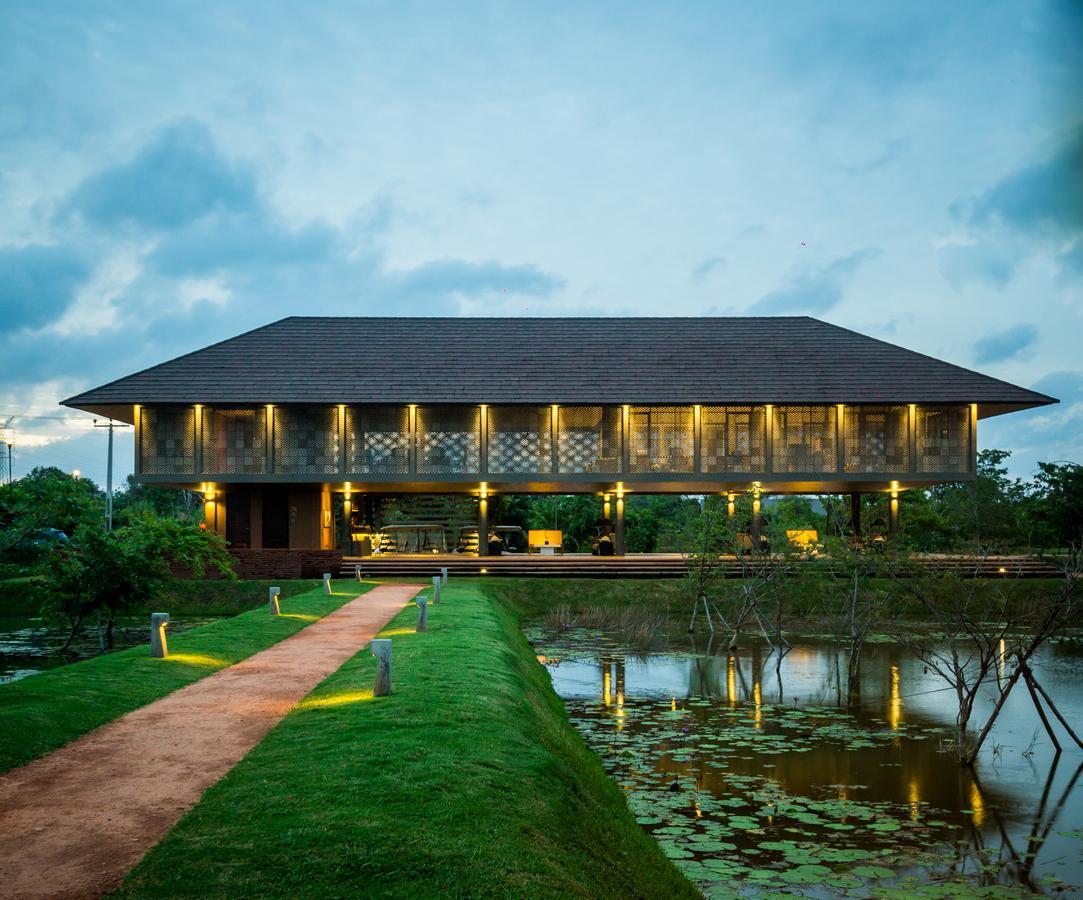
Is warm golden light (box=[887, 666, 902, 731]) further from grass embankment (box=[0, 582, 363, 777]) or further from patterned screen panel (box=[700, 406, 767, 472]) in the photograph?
patterned screen panel (box=[700, 406, 767, 472])

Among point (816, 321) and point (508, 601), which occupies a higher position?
point (816, 321)

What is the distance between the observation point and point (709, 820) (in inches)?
350

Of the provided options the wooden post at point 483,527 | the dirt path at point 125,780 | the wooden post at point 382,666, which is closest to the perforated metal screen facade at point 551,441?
the wooden post at point 483,527

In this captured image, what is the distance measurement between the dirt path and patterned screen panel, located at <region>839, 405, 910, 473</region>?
22.3 meters

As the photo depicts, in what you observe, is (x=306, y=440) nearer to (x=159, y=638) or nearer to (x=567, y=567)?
(x=567, y=567)

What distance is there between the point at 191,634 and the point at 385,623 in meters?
3.27

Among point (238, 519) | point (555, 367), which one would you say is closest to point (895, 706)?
point (555, 367)

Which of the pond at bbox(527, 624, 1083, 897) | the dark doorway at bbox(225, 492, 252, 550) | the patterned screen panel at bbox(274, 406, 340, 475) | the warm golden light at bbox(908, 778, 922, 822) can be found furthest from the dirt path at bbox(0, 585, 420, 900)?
the dark doorway at bbox(225, 492, 252, 550)

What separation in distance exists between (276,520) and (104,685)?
2172 cm

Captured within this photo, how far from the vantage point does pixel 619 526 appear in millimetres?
32094

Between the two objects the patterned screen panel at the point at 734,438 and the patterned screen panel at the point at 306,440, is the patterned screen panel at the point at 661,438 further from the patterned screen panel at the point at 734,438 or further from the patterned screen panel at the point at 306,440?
the patterned screen panel at the point at 306,440

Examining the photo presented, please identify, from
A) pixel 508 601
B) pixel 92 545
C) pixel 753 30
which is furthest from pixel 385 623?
pixel 753 30

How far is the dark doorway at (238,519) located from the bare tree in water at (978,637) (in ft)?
65.5

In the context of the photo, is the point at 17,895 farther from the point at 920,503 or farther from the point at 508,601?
the point at 920,503
